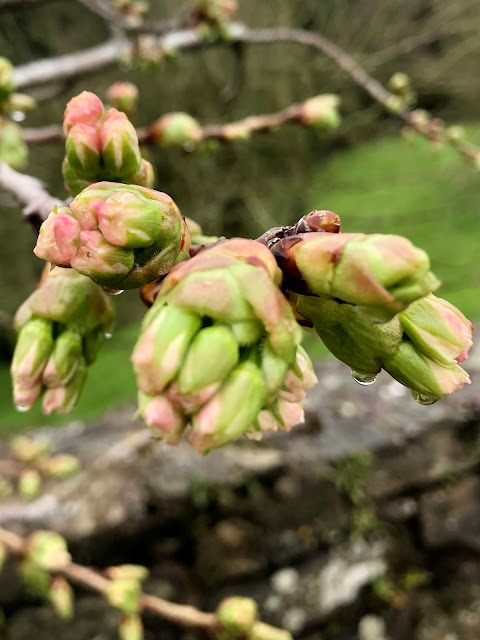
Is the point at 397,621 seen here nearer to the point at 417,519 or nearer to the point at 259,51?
the point at 417,519

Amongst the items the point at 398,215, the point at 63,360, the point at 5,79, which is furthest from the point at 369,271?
the point at 398,215

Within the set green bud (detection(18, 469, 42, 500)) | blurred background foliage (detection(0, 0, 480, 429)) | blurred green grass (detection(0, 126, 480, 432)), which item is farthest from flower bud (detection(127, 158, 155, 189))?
blurred green grass (detection(0, 126, 480, 432))

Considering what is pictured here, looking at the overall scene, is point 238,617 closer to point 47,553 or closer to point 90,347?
point 47,553

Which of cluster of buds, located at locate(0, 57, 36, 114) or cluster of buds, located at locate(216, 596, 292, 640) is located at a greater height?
cluster of buds, located at locate(0, 57, 36, 114)

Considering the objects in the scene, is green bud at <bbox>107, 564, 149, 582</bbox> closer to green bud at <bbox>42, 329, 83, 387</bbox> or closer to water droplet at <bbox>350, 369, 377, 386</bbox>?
green bud at <bbox>42, 329, 83, 387</bbox>

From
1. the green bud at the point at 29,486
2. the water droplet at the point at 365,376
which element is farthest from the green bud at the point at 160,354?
the green bud at the point at 29,486

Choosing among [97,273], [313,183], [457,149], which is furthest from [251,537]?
[313,183]
